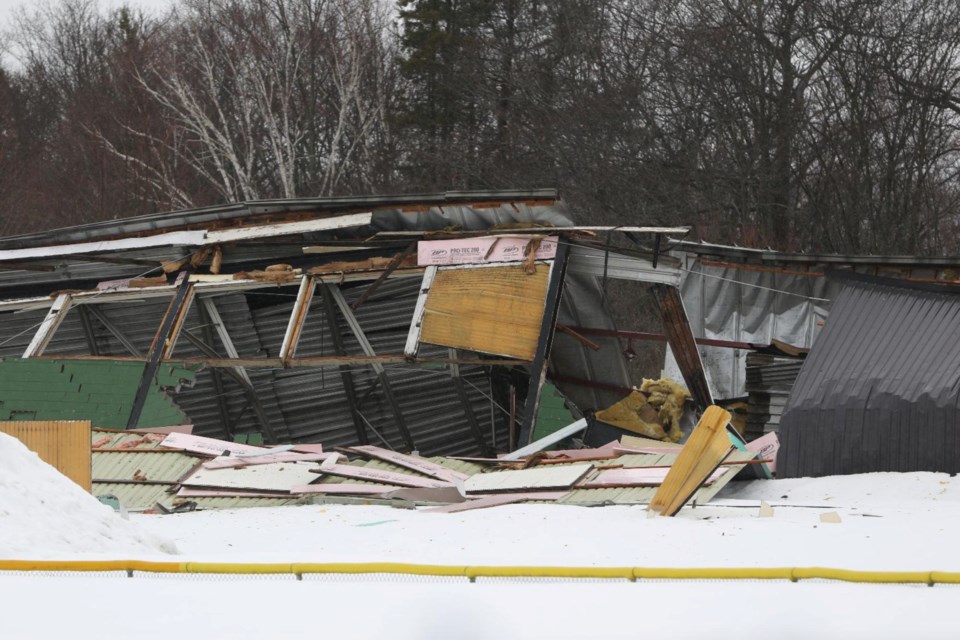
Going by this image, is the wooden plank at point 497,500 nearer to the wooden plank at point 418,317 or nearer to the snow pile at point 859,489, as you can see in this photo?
the snow pile at point 859,489

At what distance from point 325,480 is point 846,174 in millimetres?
20439

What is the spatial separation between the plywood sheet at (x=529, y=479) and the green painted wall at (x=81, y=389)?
5.30 m

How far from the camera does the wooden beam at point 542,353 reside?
1538cm

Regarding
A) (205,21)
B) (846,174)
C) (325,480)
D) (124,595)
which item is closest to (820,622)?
(124,595)

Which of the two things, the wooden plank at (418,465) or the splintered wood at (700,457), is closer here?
the splintered wood at (700,457)

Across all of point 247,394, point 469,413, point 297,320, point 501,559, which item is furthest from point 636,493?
point 247,394

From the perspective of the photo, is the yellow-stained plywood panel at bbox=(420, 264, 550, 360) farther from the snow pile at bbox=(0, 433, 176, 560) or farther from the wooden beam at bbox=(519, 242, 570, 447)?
the snow pile at bbox=(0, 433, 176, 560)

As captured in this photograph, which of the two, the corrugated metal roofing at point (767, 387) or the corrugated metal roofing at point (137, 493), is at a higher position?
the corrugated metal roofing at point (767, 387)

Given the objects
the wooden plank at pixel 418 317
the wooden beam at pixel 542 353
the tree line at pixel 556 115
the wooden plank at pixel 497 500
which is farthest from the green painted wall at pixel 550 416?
the tree line at pixel 556 115

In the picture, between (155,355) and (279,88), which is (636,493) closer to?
(155,355)

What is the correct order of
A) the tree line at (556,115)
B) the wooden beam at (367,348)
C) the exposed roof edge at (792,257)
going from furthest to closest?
the tree line at (556,115)
the wooden beam at (367,348)
the exposed roof edge at (792,257)

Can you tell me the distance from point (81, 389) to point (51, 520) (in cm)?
921

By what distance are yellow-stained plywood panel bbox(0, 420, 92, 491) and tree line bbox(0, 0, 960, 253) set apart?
2078cm

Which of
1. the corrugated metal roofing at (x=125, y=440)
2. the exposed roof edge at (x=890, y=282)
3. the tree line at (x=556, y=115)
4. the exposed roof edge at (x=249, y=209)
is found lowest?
the corrugated metal roofing at (x=125, y=440)
